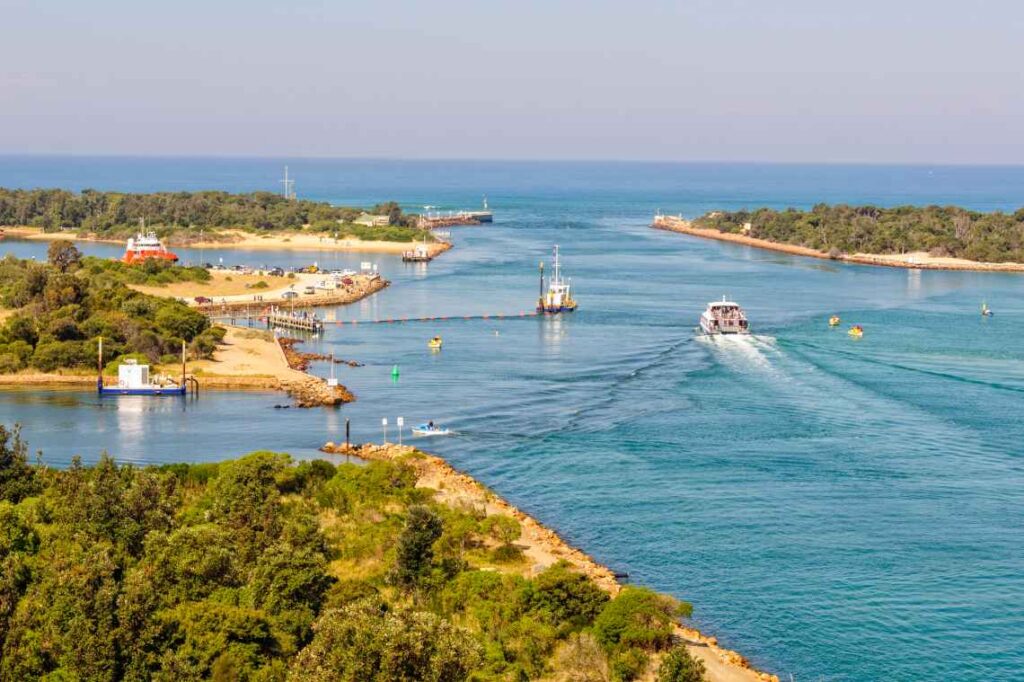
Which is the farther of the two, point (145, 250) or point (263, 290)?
point (145, 250)

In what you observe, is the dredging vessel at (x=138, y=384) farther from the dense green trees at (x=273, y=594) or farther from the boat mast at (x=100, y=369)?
the dense green trees at (x=273, y=594)

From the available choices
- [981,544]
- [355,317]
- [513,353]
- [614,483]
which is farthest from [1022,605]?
[355,317]

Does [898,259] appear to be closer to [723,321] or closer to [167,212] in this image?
[723,321]

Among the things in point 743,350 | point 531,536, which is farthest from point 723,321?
point 531,536

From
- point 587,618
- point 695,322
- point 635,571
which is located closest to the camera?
point 587,618

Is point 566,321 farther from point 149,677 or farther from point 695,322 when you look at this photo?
point 149,677
